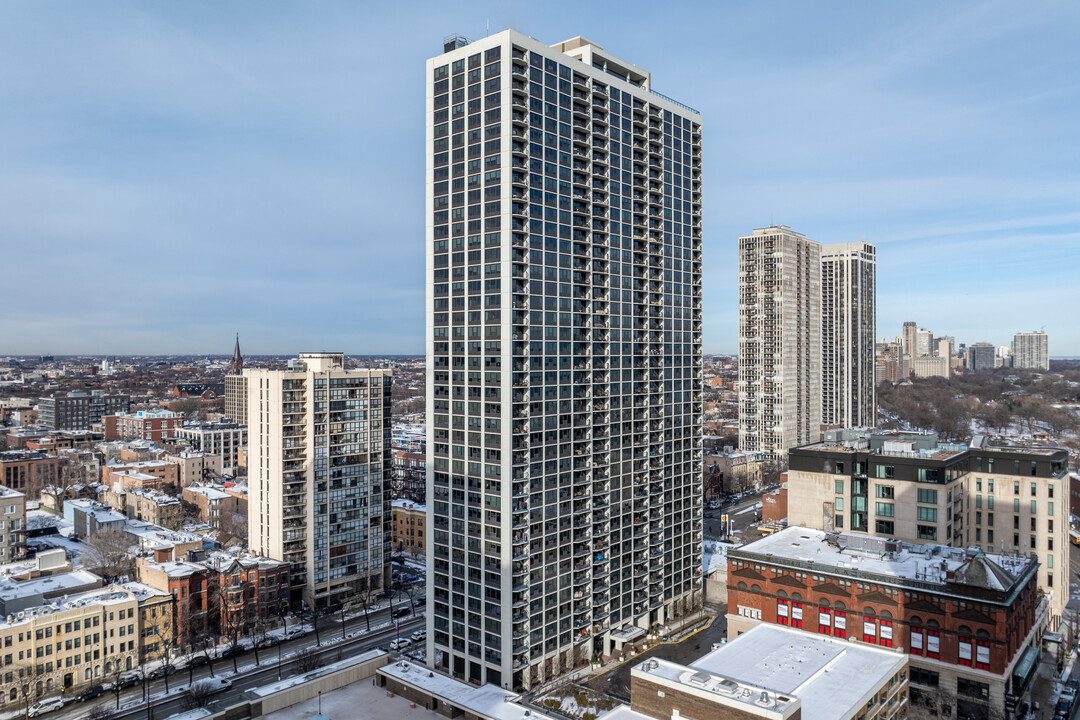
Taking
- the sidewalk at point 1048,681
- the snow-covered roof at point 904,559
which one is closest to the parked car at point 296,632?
the snow-covered roof at point 904,559

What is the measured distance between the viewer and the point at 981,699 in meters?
66.1

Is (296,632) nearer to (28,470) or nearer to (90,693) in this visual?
(90,693)

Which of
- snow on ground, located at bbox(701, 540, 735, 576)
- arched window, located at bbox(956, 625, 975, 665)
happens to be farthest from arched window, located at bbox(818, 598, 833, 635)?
snow on ground, located at bbox(701, 540, 735, 576)

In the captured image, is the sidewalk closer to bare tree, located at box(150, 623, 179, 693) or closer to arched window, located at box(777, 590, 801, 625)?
arched window, located at box(777, 590, 801, 625)

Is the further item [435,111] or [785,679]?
[435,111]

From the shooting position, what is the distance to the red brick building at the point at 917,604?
217 feet

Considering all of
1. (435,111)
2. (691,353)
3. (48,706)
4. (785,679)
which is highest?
(435,111)

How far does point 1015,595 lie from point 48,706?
96.7m

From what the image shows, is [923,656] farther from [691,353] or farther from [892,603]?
[691,353]

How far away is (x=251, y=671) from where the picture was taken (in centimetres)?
8481

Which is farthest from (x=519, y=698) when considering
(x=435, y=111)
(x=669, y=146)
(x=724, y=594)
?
(x=669, y=146)

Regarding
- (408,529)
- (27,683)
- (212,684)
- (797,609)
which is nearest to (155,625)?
(27,683)

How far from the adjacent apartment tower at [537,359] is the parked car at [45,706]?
39.0 meters

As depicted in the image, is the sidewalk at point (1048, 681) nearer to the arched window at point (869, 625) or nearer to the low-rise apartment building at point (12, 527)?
the arched window at point (869, 625)
